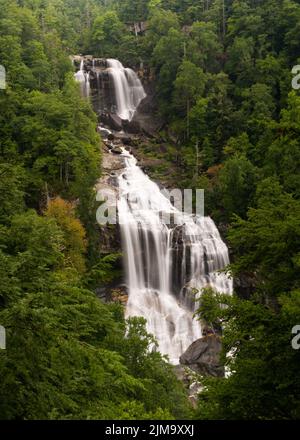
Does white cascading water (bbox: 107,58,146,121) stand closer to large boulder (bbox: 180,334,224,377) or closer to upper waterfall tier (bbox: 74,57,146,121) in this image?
upper waterfall tier (bbox: 74,57,146,121)

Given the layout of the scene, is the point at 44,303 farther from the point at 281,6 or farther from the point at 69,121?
the point at 281,6

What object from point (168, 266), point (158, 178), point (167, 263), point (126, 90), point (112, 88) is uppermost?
point (112, 88)

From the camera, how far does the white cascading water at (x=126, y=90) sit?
5172 cm

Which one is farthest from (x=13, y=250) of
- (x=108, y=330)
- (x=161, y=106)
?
(x=161, y=106)

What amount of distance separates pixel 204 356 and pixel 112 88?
36509 mm

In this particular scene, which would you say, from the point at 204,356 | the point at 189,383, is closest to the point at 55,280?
the point at 189,383

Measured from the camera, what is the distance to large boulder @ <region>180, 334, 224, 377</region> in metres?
24.2

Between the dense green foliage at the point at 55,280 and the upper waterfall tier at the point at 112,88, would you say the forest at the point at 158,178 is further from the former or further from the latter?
the upper waterfall tier at the point at 112,88

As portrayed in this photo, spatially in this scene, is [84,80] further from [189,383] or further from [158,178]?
[189,383]

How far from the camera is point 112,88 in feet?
171

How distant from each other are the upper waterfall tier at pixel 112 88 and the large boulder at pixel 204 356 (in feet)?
102

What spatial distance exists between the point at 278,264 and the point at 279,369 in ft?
7.90

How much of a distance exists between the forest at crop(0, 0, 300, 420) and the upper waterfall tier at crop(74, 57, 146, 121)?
3.44 metres

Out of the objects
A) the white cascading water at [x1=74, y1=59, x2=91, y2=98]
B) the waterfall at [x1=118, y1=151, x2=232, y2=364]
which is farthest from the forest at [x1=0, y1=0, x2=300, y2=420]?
the white cascading water at [x1=74, y1=59, x2=91, y2=98]
